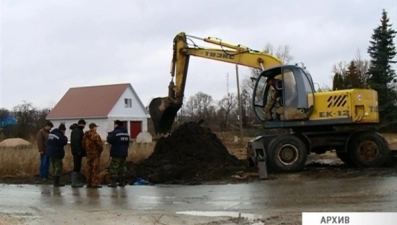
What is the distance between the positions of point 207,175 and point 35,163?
624cm

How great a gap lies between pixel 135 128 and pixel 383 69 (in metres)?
28.4

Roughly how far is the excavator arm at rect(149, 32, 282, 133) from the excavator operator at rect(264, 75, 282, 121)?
115 cm

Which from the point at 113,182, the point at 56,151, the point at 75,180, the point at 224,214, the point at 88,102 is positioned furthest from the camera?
the point at 88,102

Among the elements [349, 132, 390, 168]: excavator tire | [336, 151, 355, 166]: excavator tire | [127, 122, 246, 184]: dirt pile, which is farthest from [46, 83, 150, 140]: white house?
[349, 132, 390, 168]: excavator tire

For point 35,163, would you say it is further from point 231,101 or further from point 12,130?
point 231,101

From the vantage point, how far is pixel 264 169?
16359 millimetres

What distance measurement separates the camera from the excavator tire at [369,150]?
692 inches

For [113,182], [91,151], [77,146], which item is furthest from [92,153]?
[113,182]

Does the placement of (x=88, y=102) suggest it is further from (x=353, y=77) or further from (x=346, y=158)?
(x=346, y=158)

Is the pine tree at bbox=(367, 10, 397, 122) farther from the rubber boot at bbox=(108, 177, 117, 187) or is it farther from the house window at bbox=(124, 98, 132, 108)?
the rubber boot at bbox=(108, 177, 117, 187)

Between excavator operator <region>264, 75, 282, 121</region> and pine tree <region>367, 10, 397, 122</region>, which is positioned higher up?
pine tree <region>367, 10, 397, 122</region>

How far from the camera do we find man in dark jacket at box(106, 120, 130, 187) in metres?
15.4

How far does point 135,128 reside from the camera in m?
67.3

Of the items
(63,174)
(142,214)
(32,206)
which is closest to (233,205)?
(142,214)
